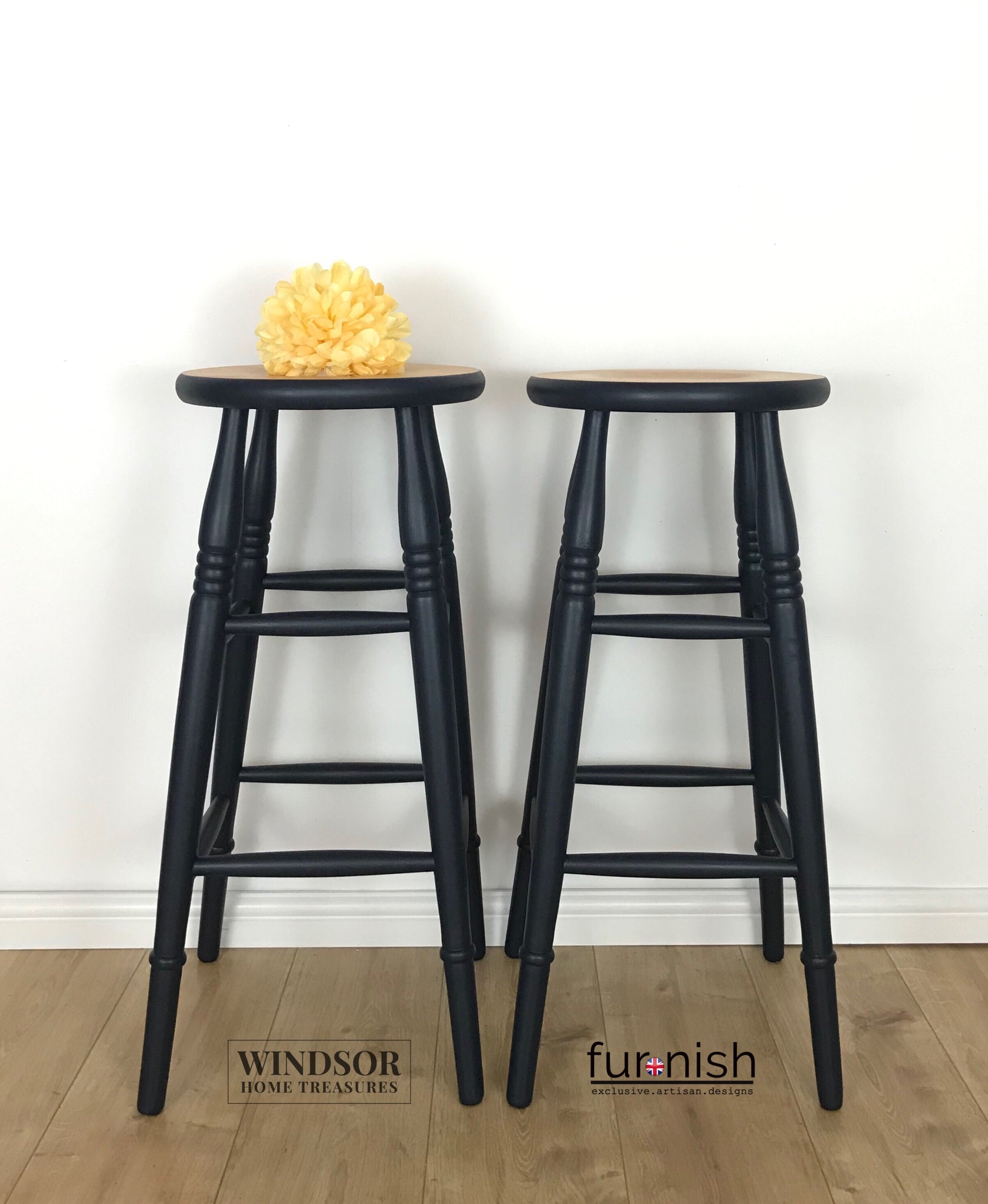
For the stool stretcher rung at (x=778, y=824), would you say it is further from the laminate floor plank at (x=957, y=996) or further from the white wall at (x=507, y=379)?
the laminate floor plank at (x=957, y=996)

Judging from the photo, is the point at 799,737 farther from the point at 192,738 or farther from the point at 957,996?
the point at 192,738

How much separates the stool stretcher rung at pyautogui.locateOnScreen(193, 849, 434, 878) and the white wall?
0.33 metres

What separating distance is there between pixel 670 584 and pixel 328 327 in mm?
521

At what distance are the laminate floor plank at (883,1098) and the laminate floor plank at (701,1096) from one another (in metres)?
0.02

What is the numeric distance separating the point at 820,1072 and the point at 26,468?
1237 millimetres

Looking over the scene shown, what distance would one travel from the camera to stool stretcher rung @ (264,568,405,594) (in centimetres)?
141

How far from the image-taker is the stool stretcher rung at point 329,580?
1410 mm

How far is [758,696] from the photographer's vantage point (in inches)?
57.9

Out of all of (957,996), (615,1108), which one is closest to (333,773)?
(615,1108)

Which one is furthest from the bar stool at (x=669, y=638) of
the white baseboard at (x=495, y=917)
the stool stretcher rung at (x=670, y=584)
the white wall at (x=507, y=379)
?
the white baseboard at (x=495, y=917)

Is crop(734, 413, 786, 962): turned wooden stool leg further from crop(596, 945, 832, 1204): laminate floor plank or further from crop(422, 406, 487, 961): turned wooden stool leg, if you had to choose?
crop(422, 406, 487, 961): turned wooden stool leg

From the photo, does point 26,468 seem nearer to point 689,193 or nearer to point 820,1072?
point 689,193

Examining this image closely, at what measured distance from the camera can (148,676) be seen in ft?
5.14

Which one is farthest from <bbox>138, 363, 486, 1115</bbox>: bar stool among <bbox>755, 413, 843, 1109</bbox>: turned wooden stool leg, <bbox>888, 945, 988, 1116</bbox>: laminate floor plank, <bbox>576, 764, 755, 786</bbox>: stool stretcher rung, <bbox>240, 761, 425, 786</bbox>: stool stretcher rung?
<bbox>888, 945, 988, 1116</bbox>: laminate floor plank
